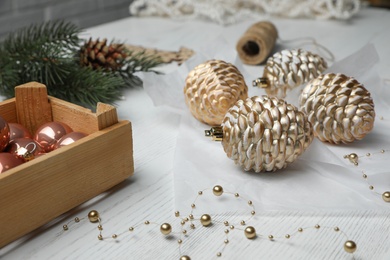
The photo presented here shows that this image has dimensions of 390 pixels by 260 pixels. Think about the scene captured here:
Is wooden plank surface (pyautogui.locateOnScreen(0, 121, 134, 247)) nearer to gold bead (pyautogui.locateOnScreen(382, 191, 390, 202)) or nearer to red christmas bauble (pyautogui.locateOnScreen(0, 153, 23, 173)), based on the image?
red christmas bauble (pyautogui.locateOnScreen(0, 153, 23, 173))

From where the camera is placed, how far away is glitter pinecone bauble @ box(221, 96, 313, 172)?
54 cm

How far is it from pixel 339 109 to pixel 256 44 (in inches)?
17.7

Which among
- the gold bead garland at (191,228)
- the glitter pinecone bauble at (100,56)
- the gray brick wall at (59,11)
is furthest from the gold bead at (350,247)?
the gray brick wall at (59,11)

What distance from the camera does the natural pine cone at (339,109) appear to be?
1.96ft

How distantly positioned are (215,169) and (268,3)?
909 millimetres

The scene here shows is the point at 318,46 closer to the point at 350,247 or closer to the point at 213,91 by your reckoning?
the point at 213,91

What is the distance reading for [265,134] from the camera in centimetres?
54

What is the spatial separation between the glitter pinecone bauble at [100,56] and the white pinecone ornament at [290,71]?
0.25 m

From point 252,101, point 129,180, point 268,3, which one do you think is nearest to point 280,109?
point 252,101

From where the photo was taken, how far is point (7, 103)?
60 cm

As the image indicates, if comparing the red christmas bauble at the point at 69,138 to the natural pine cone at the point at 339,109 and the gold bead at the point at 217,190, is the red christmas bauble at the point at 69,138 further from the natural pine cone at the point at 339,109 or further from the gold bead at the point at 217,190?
the natural pine cone at the point at 339,109

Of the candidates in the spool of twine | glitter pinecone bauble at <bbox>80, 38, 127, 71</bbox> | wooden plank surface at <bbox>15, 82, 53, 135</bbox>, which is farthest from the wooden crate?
the spool of twine

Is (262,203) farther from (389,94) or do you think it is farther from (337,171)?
(389,94)

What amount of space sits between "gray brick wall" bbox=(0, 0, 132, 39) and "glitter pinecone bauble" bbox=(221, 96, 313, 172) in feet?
3.15
